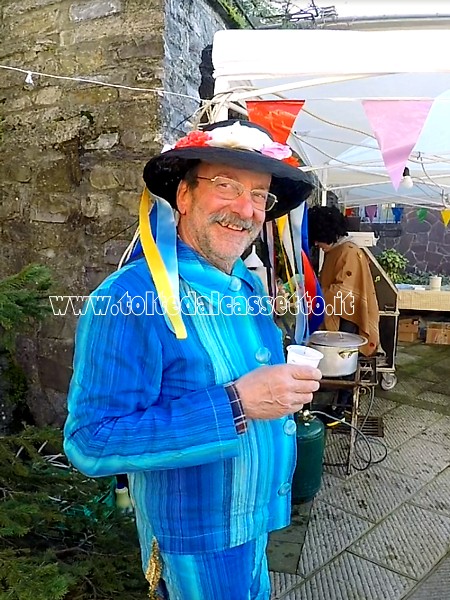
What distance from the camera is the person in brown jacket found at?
14.8ft

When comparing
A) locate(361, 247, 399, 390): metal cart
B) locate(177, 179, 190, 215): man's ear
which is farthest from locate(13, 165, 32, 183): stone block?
locate(361, 247, 399, 390): metal cart

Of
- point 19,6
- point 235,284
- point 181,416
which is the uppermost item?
point 19,6

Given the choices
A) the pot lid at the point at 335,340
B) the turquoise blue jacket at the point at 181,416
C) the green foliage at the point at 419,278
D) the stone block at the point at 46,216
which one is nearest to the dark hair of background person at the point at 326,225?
the pot lid at the point at 335,340

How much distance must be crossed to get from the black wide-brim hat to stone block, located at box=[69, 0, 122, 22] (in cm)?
167

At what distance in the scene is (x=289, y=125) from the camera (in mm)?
2197

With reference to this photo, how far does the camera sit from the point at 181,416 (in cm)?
110

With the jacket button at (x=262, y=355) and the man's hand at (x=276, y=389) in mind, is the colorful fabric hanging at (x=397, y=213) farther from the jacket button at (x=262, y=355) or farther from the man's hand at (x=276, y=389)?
the man's hand at (x=276, y=389)

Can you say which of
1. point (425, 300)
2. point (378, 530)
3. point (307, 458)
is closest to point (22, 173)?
point (307, 458)

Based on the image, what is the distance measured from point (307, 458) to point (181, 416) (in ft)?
7.26

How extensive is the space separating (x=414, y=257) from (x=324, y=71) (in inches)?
389

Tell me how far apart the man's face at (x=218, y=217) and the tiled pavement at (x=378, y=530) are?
1885 mm

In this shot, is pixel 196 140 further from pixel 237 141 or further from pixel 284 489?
pixel 284 489

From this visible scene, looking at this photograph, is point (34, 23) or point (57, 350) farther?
point (57, 350)

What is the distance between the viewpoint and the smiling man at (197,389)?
3.59ft
